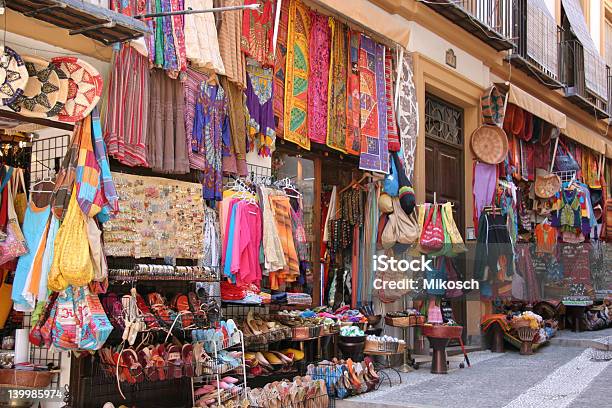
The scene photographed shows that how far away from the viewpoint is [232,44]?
7.20 meters

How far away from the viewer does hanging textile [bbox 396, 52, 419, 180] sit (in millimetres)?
9820

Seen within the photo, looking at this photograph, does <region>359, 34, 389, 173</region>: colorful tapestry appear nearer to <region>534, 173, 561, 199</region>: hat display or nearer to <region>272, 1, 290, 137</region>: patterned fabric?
<region>272, 1, 290, 137</region>: patterned fabric

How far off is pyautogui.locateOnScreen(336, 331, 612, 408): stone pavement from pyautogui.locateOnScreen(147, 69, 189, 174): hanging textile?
8.96 feet

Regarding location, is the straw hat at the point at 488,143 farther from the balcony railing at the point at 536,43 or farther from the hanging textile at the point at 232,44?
the hanging textile at the point at 232,44

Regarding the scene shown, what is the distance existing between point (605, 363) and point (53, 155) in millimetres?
7565

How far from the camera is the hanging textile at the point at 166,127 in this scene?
637 centimetres

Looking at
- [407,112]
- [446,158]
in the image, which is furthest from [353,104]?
[446,158]

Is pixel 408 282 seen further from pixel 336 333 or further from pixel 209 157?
pixel 209 157

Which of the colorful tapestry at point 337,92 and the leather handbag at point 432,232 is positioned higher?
the colorful tapestry at point 337,92

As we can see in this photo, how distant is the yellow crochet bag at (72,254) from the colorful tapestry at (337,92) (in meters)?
3.90

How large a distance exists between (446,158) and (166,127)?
617 centimetres

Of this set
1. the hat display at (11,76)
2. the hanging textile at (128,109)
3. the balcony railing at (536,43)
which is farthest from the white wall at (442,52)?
the hat display at (11,76)

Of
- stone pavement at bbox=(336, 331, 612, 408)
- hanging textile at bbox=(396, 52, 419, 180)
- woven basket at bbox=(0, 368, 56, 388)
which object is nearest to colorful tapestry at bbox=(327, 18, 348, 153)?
hanging textile at bbox=(396, 52, 419, 180)

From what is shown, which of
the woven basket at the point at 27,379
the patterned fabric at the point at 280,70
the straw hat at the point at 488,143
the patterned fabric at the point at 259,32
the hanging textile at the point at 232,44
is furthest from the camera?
the straw hat at the point at 488,143
